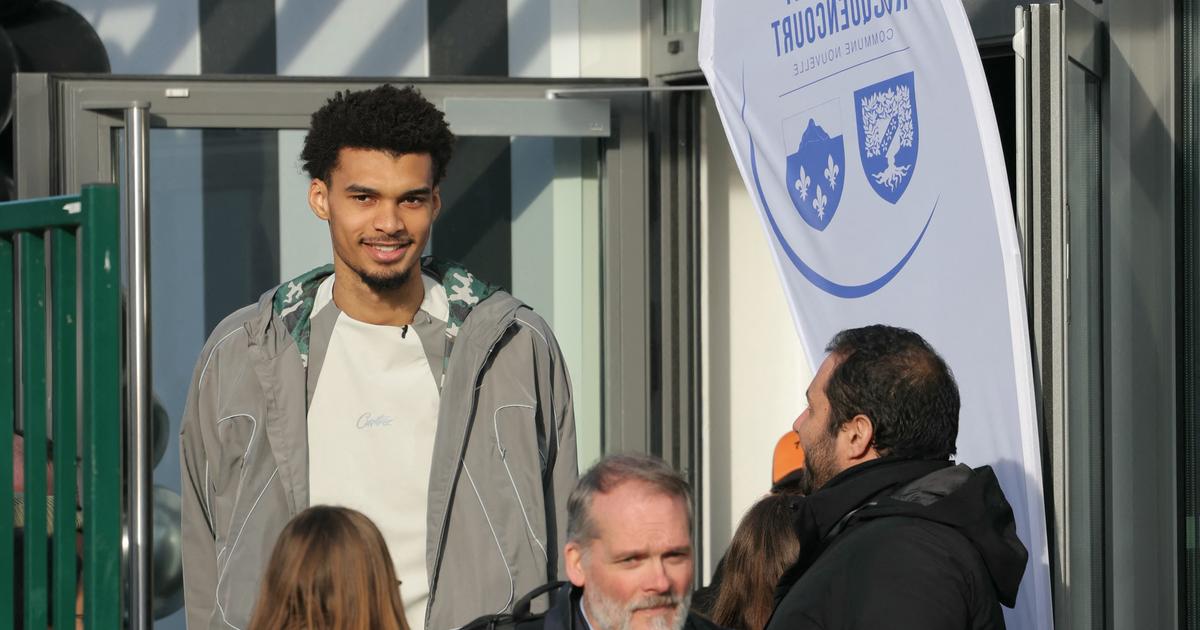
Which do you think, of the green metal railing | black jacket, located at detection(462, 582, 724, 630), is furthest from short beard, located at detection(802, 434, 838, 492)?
the green metal railing

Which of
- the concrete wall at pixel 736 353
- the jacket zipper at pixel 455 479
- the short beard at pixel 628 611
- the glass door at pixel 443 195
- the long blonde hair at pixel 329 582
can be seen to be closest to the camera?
the short beard at pixel 628 611

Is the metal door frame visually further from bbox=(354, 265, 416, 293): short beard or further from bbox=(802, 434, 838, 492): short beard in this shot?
bbox=(354, 265, 416, 293): short beard

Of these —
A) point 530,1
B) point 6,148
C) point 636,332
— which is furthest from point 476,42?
point 6,148

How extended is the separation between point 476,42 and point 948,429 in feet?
11.3

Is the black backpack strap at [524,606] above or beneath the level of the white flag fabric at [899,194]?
beneath

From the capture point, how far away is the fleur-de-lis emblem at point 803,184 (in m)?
3.84

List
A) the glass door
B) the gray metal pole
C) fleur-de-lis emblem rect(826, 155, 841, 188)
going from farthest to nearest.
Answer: the glass door, the gray metal pole, fleur-de-lis emblem rect(826, 155, 841, 188)

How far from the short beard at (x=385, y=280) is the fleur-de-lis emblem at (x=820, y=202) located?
3.19 feet

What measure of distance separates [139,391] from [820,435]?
241 cm

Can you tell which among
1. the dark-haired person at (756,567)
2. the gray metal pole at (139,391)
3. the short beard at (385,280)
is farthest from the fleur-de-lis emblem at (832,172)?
the gray metal pole at (139,391)

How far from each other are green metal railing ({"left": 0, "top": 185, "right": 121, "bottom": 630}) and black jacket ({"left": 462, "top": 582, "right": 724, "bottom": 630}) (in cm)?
61

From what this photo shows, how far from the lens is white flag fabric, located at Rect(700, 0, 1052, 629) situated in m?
3.20

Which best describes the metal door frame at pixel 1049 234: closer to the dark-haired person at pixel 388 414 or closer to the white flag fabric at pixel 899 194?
the white flag fabric at pixel 899 194

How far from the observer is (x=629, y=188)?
5.79m
